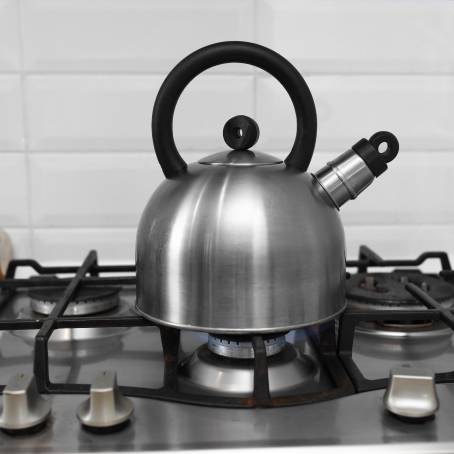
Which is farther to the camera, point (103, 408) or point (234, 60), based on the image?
point (234, 60)

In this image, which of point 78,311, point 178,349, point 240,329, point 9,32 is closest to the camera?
point 240,329

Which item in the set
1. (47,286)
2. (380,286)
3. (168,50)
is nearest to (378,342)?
(380,286)

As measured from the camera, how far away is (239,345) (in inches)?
27.7

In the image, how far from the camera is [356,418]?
0.60 metres

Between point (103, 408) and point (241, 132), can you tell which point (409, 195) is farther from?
point (103, 408)

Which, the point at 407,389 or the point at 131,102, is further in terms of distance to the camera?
the point at 131,102

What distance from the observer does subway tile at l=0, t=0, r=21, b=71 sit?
1063mm

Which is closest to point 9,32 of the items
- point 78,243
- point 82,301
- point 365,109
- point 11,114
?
point 11,114

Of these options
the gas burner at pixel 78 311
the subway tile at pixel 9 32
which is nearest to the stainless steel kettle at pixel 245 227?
the gas burner at pixel 78 311

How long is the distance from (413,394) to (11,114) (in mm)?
810

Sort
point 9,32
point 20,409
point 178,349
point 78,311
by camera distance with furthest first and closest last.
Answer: point 9,32 → point 78,311 → point 178,349 → point 20,409

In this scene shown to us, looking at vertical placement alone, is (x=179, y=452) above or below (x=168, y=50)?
below

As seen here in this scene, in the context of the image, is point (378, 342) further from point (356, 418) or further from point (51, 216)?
point (51, 216)

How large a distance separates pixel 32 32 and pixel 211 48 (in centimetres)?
49
